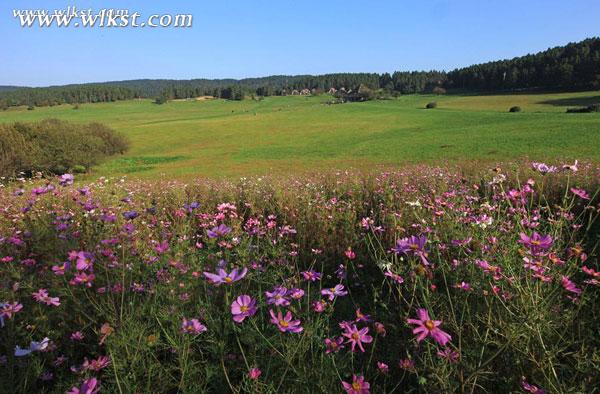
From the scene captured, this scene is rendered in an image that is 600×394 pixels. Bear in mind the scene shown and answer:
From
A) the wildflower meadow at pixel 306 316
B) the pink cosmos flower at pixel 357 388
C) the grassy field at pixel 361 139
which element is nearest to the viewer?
the pink cosmos flower at pixel 357 388

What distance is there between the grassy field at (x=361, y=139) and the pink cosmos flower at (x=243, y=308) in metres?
15.3

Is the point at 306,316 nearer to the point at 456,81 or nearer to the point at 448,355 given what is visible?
the point at 448,355

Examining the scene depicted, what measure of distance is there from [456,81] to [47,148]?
3995 inches

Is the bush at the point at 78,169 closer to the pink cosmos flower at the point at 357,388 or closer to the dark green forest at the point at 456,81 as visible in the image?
the pink cosmos flower at the point at 357,388

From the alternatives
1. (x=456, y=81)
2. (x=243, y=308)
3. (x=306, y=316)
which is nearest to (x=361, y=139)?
(x=306, y=316)

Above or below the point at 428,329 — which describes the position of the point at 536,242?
above

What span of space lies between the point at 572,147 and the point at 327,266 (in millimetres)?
26825

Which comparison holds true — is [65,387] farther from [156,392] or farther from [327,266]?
[327,266]

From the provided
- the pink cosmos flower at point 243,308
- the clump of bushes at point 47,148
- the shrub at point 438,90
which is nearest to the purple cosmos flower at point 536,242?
the pink cosmos flower at point 243,308

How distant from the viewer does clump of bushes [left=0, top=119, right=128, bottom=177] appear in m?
31.4

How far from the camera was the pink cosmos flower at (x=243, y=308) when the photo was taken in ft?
4.51

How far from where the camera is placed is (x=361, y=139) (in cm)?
4312

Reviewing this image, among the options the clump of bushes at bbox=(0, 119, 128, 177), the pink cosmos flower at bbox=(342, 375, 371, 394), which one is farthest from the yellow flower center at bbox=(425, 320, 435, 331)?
the clump of bushes at bbox=(0, 119, 128, 177)

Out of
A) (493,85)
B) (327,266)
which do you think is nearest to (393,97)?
(493,85)
